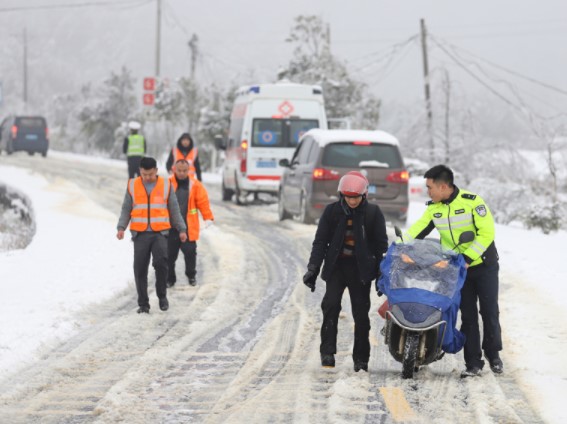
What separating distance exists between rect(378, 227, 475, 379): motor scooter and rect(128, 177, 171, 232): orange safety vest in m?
3.81

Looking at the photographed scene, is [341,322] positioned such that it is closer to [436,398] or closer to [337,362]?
[337,362]

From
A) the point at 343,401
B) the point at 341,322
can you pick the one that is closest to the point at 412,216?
the point at 341,322

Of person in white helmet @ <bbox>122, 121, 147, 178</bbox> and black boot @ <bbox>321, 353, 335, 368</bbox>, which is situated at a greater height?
person in white helmet @ <bbox>122, 121, 147, 178</bbox>

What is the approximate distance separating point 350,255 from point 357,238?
17 centimetres

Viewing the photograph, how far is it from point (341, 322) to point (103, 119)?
51930 mm

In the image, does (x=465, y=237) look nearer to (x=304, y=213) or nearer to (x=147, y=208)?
(x=147, y=208)

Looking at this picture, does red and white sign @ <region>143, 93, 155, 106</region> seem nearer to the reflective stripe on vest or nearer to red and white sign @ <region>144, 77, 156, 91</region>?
red and white sign @ <region>144, 77, 156, 91</region>

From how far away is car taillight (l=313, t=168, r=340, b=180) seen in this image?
17688 millimetres

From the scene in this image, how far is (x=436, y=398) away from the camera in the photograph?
6.69 metres

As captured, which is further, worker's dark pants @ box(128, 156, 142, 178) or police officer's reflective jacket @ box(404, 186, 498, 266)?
worker's dark pants @ box(128, 156, 142, 178)

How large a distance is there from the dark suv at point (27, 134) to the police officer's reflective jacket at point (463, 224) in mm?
36630

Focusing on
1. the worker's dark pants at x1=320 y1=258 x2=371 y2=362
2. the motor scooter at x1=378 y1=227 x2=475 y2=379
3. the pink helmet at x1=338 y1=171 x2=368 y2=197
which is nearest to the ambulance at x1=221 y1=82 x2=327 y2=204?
the worker's dark pants at x1=320 y1=258 x2=371 y2=362

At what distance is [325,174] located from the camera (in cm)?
1769

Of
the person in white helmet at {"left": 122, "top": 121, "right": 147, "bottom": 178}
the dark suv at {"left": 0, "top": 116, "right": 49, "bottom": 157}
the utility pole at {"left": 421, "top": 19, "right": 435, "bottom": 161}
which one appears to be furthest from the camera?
the dark suv at {"left": 0, "top": 116, "right": 49, "bottom": 157}
